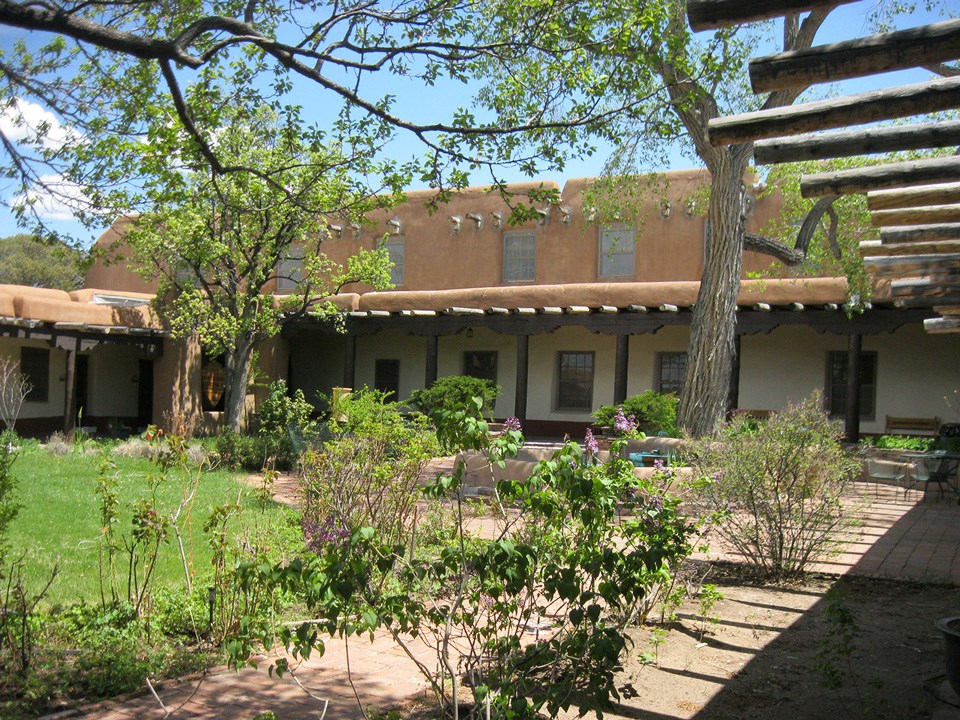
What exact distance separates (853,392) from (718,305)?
4.83m

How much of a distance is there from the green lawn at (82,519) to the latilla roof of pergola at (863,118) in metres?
3.97

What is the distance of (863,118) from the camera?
11.4 ft

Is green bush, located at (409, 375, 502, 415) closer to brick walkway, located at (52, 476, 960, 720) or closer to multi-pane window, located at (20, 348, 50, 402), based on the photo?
multi-pane window, located at (20, 348, 50, 402)

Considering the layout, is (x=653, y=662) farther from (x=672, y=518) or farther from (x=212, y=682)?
(x=212, y=682)

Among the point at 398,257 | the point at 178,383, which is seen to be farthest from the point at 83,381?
the point at 398,257

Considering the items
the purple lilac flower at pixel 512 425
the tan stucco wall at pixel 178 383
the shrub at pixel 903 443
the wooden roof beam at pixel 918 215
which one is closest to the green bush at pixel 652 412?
the shrub at pixel 903 443

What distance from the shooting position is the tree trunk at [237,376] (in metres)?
18.1

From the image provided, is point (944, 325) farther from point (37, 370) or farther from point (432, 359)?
point (37, 370)

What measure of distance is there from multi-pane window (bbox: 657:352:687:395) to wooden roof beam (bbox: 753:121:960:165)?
17.4m

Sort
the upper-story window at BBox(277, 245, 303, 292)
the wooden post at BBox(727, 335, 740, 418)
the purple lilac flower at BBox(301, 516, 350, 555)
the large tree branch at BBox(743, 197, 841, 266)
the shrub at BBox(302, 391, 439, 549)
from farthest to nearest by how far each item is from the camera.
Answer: the upper-story window at BBox(277, 245, 303, 292) < the wooden post at BBox(727, 335, 740, 418) < the large tree branch at BBox(743, 197, 841, 266) < the shrub at BBox(302, 391, 439, 549) < the purple lilac flower at BBox(301, 516, 350, 555)

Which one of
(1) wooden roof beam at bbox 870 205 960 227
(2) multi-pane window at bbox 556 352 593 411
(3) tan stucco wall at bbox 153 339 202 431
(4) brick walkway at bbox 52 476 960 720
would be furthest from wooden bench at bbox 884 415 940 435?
(3) tan stucco wall at bbox 153 339 202 431

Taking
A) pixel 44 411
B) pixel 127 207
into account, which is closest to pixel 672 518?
pixel 127 207

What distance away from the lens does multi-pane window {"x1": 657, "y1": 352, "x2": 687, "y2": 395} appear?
21.1m

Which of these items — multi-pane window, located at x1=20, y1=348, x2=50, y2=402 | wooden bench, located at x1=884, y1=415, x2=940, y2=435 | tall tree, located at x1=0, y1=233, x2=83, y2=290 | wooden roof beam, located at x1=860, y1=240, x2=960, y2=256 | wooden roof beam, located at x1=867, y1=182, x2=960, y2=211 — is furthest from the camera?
tall tree, located at x1=0, y1=233, x2=83, y2=290
